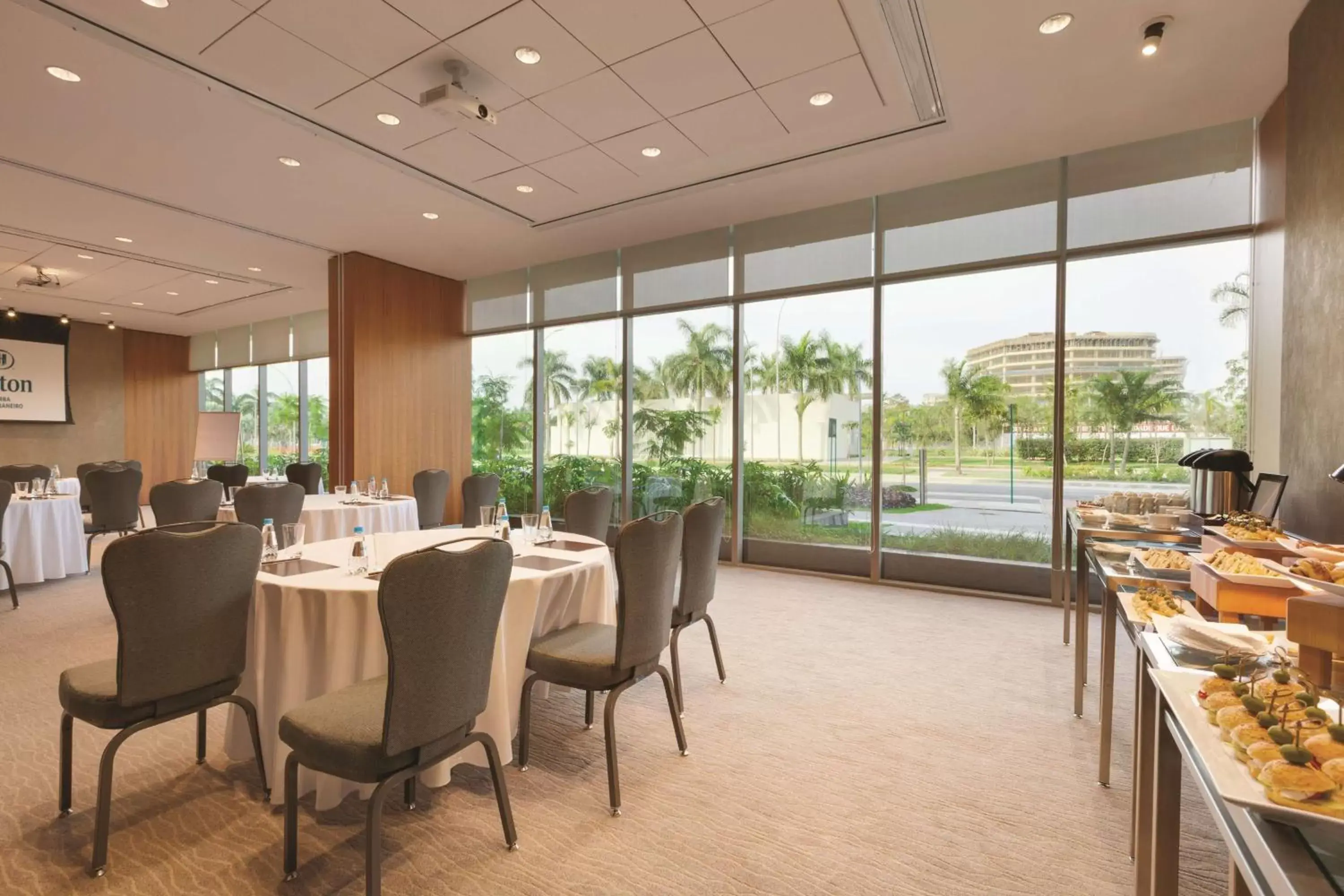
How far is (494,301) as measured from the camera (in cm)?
853

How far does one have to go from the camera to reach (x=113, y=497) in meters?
5.77

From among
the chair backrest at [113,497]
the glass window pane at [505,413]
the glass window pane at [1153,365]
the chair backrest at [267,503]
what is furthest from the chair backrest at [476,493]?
the glass window pane at [1153,365]

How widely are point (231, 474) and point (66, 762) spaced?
235 inches

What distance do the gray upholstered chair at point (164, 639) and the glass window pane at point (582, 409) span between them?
5268mm

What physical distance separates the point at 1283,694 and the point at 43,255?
35.6 feet

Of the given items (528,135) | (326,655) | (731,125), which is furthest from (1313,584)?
(528,135)

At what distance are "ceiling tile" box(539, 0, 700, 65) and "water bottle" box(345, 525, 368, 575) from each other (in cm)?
272

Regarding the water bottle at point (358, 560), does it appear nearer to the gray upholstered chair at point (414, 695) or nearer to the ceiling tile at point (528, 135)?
the gray upholstered chair at point (414, 695)

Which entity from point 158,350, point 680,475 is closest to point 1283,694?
point 680,475

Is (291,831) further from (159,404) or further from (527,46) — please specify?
(159,404)

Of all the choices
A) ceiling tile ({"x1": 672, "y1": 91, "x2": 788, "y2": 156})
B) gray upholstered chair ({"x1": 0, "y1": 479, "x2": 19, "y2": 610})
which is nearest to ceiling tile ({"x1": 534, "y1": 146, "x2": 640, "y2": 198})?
ceiling tile ({"x1": 672, "y1": 91, "x2": 788, "y2": 156})

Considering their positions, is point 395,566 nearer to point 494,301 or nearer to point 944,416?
point 944,416

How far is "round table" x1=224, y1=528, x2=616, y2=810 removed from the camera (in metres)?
2.31

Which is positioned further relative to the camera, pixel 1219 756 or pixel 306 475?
pixel 306 475
